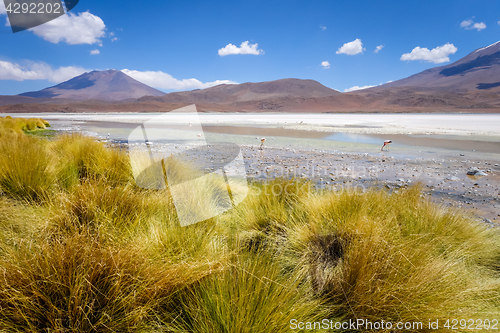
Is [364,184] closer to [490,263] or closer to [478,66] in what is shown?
[490,263]

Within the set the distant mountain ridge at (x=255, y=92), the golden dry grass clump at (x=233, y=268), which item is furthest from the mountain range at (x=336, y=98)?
the golden dry grass clump at (x=233, y=268)

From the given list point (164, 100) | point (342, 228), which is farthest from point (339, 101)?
point (342, 228)

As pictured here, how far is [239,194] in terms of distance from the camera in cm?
341

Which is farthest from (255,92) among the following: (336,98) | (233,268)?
(233,268)

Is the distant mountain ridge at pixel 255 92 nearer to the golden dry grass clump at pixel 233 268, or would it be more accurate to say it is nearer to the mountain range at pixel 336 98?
the mountain range at pixel 336 98

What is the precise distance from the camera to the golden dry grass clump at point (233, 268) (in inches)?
47.4

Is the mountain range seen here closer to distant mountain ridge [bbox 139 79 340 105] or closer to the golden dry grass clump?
distant mountain ridge [bbox 139 79 340 105]

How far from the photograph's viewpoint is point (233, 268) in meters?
1.62

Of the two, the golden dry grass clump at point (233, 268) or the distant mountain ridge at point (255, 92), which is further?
the distant mountain ridge at point (255, 92)

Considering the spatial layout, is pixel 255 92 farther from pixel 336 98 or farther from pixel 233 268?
pixel 233 268

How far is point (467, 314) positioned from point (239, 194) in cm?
250

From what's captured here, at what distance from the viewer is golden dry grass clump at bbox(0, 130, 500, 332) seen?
1.20 meters

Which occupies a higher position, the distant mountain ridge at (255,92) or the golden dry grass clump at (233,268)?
the distant mountain ridge at (255,92)

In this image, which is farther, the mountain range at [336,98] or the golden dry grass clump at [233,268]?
the mountain range at [336,98]
